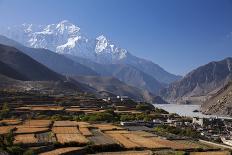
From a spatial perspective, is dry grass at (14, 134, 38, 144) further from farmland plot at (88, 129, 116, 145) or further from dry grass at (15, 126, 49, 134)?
farmland plot at (88, 129, 116, 145)

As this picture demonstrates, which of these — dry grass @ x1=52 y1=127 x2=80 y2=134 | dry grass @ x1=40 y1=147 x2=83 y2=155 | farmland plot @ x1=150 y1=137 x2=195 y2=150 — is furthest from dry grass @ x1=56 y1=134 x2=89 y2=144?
farmland plot @ x1=150 y1=137 x2=195 y2=150

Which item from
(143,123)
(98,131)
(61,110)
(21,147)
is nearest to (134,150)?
(21,147)

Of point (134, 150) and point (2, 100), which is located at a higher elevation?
point (2, 100)

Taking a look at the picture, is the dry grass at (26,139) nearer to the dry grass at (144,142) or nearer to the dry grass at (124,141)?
the dry grass at (124,141)

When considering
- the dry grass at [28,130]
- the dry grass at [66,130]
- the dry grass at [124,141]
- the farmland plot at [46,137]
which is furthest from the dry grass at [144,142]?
the dry grass at [28,130]

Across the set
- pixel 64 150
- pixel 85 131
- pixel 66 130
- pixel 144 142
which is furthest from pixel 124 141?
pixel 66 130

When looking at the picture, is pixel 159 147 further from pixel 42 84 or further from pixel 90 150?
pixel 42 84

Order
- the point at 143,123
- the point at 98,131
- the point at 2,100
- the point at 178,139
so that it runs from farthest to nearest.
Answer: the point at 2,100 → the point at 143,123 → the point at 98,131 → the point at 178,139
